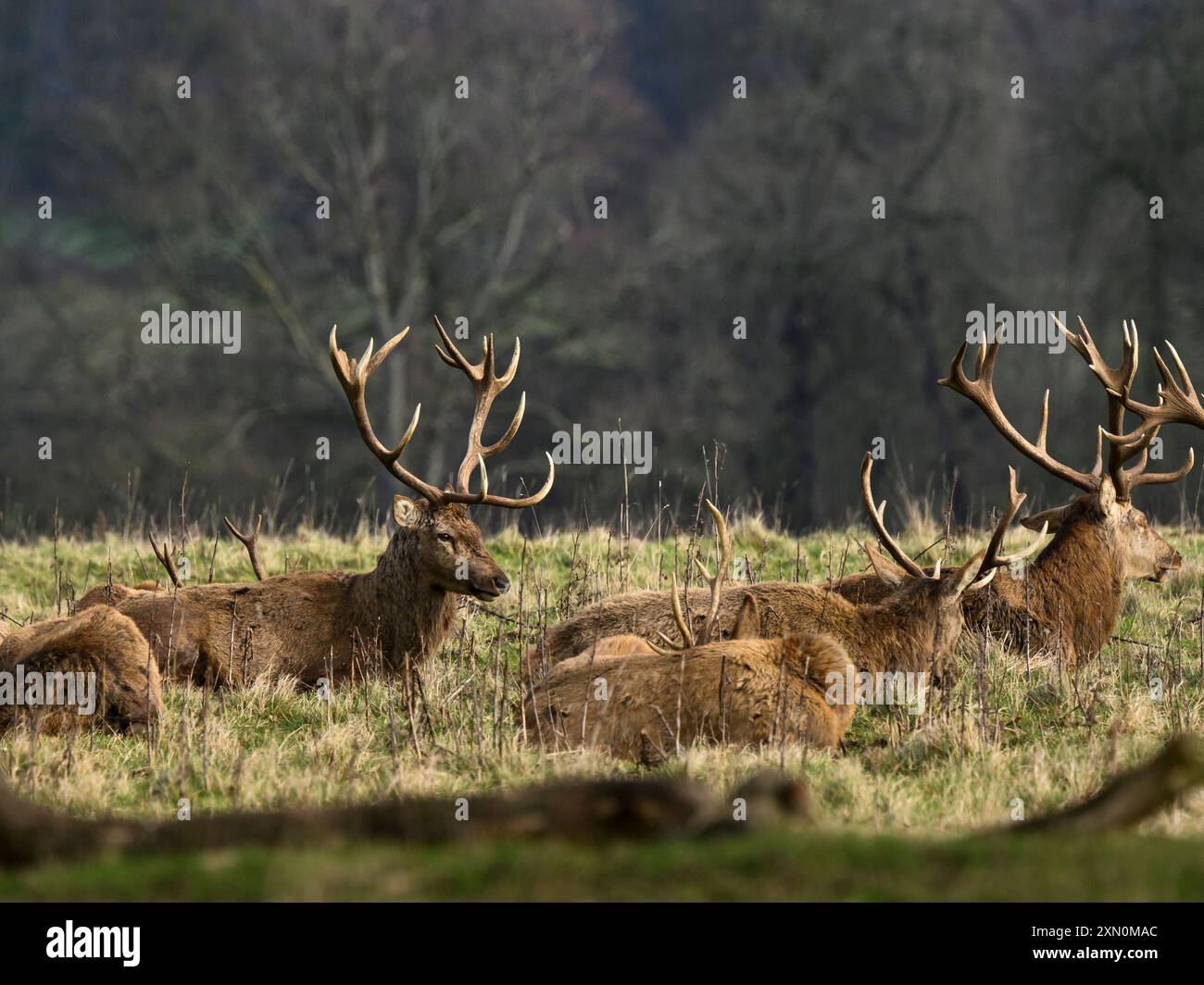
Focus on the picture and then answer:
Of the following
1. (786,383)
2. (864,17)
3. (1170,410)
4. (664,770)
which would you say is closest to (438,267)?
(786,383)

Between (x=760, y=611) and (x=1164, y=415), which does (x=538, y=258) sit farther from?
(x=760, y=611)

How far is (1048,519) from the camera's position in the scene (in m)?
9.95

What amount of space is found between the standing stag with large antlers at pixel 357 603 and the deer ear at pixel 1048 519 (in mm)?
2759

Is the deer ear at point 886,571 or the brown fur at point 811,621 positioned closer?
the brown fur at point 811,621

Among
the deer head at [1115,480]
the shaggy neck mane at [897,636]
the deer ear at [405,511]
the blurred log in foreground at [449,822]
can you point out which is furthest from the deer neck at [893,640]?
the blurred log in foreground at [449,822]

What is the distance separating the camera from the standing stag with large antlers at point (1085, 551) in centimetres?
925

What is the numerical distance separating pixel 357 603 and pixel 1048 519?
3861mm

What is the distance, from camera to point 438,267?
114 feet

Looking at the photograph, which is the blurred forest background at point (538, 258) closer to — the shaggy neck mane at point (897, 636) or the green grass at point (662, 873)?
the shaggy neck mane at point (897, 636)

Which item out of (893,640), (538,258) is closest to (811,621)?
(893,640)

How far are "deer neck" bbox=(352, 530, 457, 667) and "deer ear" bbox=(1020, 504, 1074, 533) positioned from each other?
325 cm

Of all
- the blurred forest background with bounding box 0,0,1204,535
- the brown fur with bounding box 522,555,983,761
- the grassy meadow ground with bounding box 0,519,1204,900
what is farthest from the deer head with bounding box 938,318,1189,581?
the blurred forest background with bounding box 0,0,1204,535

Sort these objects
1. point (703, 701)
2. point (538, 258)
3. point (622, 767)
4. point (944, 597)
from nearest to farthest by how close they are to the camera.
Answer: point (622, 767), point (703, 701), point (944, 597), point (538, 258)
